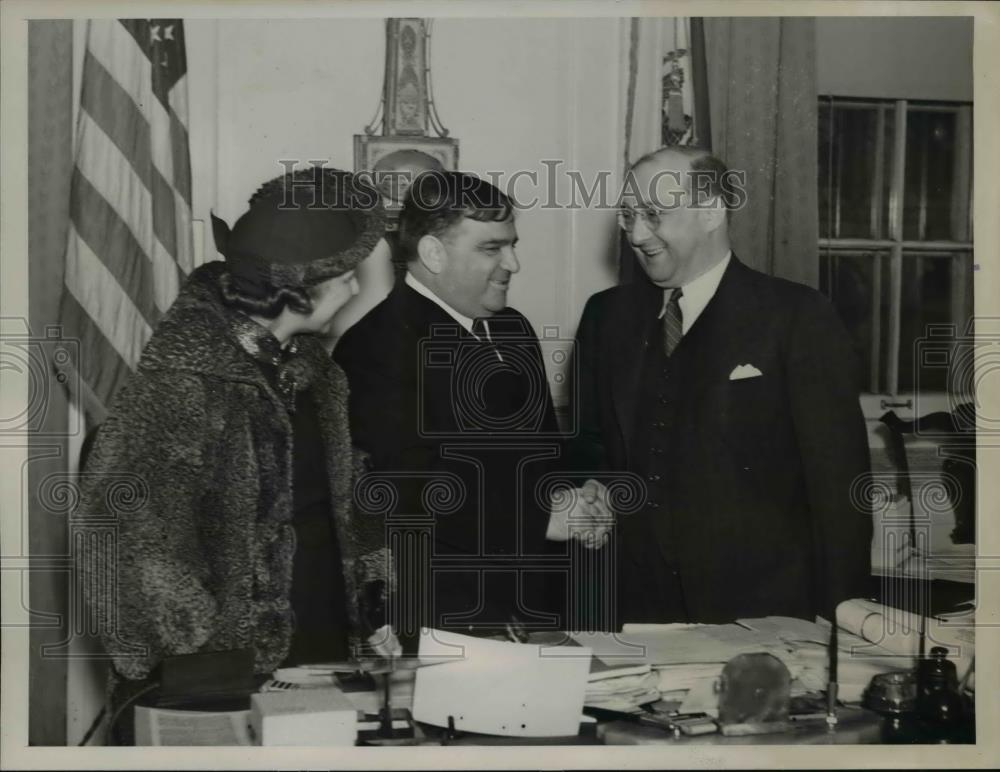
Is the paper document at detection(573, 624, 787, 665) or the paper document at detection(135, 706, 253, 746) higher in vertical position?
the paper document at detection(573, 624, 787, 665)

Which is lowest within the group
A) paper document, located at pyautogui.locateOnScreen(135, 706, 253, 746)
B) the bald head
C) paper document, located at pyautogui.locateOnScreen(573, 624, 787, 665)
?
paper document, located at pyautogui.locateOnScreen(135, 706, 253, 746)

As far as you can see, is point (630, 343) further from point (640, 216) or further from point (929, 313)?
point (929, 313)

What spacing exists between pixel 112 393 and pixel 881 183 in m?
2.18

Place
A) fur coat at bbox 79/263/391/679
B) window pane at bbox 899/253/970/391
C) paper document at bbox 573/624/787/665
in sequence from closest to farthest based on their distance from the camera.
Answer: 1. fur coat at bbox 79/263/391/679
2. paper document at bbox 573/624/787/665
3. window pane at bbox 899/253/970/391

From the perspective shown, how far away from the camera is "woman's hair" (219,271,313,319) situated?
2934mm

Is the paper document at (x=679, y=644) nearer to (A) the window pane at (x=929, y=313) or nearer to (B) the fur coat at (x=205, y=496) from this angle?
(B) the fur coat at (x=205, y=496)

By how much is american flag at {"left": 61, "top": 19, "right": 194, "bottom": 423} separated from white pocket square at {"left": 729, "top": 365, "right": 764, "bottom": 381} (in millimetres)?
1505

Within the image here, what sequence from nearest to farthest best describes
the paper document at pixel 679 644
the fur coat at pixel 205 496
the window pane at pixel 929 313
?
the fur coat at pixel 205 496 → the paper document at pixel 679 644 → the window pane at pixel 929 313

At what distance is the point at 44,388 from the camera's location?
3.04 meters

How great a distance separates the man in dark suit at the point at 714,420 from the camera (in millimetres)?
3002

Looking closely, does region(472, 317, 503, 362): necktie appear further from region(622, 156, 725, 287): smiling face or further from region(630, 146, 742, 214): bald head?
region(630, 146, 742, 214): bald head

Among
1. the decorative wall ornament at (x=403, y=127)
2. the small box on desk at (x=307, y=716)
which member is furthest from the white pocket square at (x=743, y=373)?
the small box on desk at (x=307, y=716)

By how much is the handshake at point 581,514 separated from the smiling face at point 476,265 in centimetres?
55

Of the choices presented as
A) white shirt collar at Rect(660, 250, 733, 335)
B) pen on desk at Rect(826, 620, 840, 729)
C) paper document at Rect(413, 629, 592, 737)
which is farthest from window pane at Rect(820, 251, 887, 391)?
paper document at Rect(413, 629, 592, 737)
